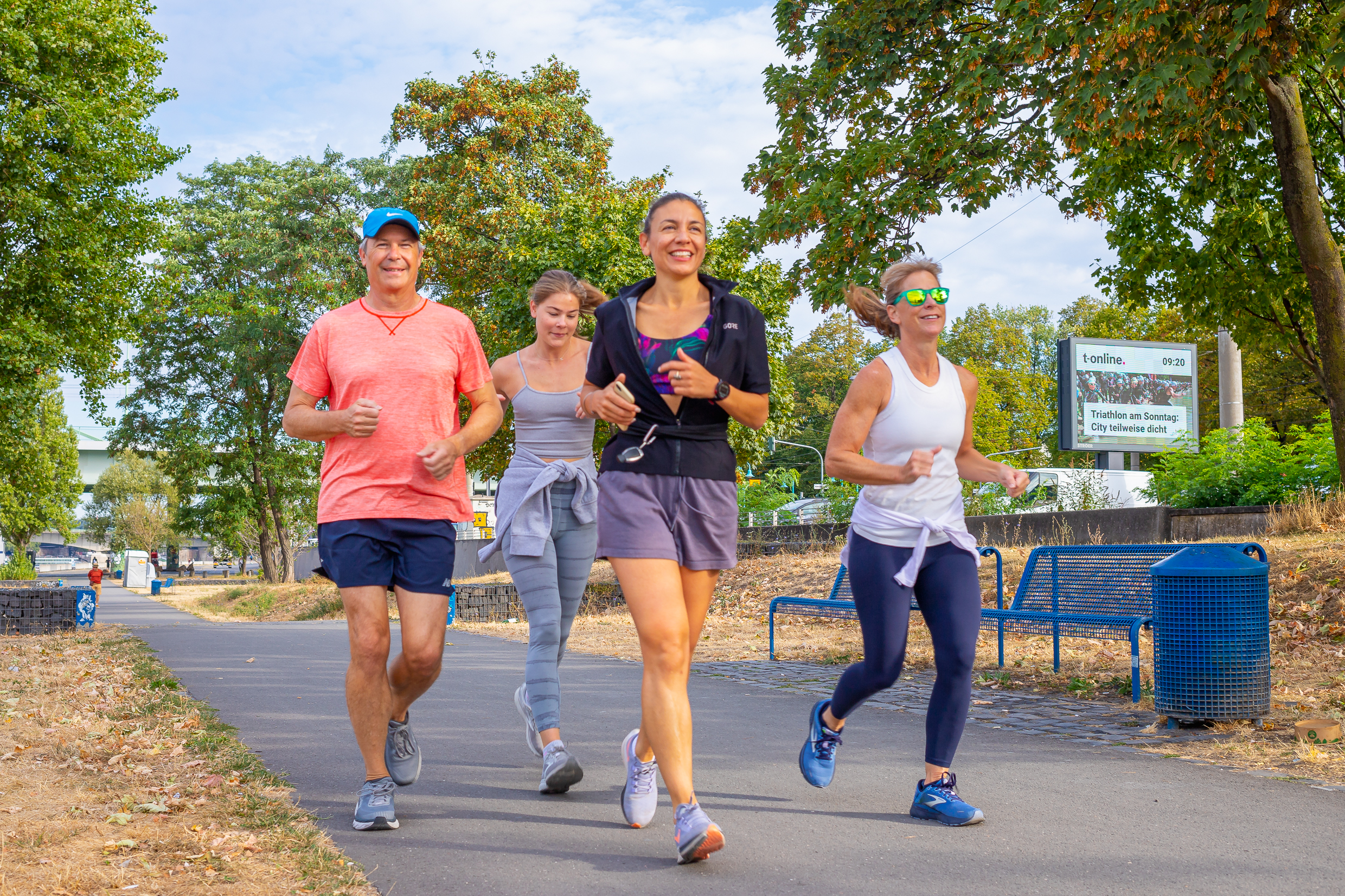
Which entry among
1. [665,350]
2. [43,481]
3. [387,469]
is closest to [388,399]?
[387,469]

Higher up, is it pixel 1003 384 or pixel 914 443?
pixel 1003 384

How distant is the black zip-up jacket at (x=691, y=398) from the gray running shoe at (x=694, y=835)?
107 centimetres

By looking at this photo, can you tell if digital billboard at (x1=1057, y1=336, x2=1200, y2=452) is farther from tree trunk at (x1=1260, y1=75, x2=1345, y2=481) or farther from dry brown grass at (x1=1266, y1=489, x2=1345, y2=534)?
tree trunk at (x1=1260, y1=75, x2=1345, y2=481)

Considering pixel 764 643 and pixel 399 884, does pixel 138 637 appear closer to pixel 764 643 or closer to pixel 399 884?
pixel 764 643

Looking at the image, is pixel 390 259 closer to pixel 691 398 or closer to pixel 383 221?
pixel 383 221

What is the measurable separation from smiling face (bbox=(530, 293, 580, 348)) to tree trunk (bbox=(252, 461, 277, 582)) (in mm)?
40094

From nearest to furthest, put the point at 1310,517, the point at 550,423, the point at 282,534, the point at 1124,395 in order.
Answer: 1. the point at 550,423
2. the point at 1310,517
3. the point at 1124,395
4. the point at 282,534

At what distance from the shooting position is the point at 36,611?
51.2ft

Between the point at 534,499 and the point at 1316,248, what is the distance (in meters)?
10.4

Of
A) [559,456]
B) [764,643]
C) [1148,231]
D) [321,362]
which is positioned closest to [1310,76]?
[1148,231]

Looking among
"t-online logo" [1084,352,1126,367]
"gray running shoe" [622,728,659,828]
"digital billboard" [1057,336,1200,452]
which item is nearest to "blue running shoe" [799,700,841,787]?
"gray running shoe" [622,728,659,828]

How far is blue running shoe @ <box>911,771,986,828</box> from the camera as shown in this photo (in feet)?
14.0

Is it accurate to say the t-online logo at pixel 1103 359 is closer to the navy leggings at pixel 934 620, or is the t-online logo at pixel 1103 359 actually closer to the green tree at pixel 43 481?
the navy leggings at pixel 934 620

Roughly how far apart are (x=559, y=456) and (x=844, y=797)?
1.88 metres
